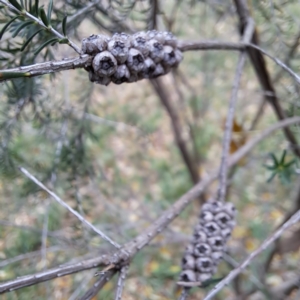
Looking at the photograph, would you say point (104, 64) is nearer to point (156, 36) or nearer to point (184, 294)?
point (156, 36)

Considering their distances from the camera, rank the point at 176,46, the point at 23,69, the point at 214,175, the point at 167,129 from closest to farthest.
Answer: the point at 23,69 → the point at 176,46 → the point at 214,175 → the point at 167,129

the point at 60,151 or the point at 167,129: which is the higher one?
the point at 60,151

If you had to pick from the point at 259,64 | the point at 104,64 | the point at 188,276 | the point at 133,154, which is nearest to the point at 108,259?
the point at 188,276

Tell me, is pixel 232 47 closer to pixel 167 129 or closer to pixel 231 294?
pixel 231 294

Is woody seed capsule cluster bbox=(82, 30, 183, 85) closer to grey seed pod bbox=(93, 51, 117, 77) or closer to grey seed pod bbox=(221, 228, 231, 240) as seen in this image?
grey seed pod bbox=(93, 51, 117, 77)

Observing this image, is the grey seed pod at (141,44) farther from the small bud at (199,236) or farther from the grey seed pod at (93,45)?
the small bud at (199,236)

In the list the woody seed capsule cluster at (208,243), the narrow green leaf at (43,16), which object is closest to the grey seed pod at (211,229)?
the woody seed capsule cluster at (208,243)

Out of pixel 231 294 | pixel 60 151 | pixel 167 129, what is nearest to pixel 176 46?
pixel 60 151
